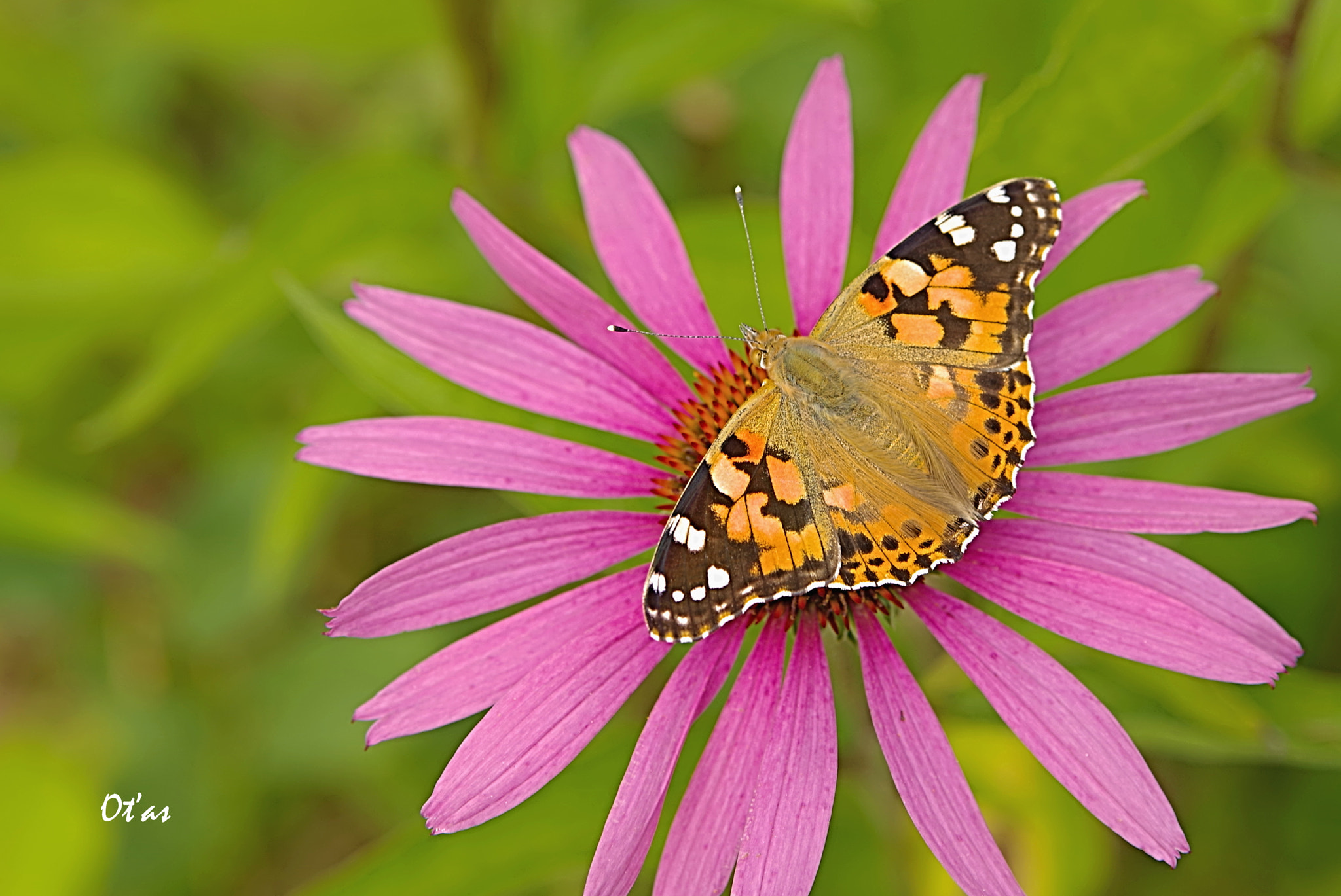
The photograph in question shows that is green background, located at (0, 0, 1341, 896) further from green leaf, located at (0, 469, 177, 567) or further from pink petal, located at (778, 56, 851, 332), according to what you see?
pink petal, located at (778, 56, 851, 332)

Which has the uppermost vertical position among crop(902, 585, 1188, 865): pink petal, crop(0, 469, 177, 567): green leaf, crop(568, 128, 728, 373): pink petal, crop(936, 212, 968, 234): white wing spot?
crop(0, 469, 177, 567): green leaf

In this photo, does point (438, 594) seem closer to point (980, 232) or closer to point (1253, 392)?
point (980, 232)

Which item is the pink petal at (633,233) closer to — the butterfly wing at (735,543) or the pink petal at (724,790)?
the butterfly wing at (735,543)

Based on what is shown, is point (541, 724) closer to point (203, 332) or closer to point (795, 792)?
point (795, 792)

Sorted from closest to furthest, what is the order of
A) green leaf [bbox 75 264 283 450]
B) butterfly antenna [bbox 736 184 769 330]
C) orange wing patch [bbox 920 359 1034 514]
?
orange wing patch [bbox 920 359 1034 514]
butterfly antenna [bbox 736 184 769 330]
green leaf [bbox 75 264 283 450]

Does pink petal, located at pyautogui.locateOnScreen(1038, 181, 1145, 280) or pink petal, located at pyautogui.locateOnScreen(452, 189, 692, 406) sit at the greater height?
pink petal, located at pyautogui.locateOnScreen(452, 189, 692, 406)

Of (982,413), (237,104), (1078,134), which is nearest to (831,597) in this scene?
(982,413)
